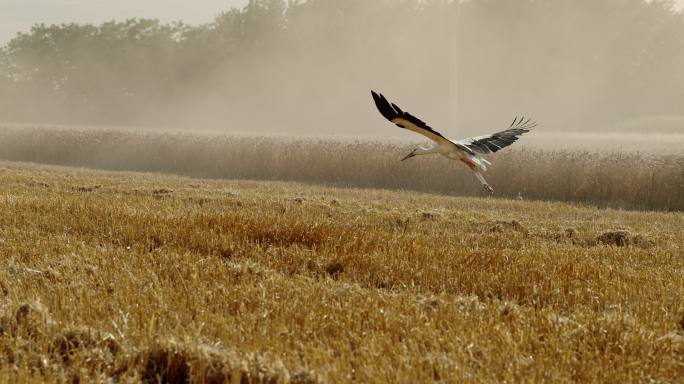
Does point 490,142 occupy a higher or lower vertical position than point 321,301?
higher

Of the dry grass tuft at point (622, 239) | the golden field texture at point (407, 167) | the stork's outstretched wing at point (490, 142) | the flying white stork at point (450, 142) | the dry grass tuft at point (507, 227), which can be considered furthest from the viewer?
the golden field texture at point (407, 167)

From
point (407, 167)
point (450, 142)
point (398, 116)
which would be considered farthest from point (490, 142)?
point (407, 167)

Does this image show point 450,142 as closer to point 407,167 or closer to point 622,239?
point 622,239

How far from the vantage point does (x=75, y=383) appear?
379 centimetres

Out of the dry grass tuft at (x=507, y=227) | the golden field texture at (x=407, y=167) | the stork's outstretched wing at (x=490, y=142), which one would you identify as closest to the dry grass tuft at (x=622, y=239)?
the dry grass tuft at (x=507, y=227)

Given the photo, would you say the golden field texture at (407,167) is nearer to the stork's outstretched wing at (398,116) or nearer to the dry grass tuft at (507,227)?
the dry grass tuft at (507,227)

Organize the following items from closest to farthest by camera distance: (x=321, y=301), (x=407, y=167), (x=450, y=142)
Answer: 1. (x=321, y=301)
2. (x=450, y=142)
3. (x=407, y=167)

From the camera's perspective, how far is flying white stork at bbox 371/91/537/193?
6.95 meters

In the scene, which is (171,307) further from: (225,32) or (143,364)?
(225,32)

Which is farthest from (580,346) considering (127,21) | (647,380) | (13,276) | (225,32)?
(127,21)

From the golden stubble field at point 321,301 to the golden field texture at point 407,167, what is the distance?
24.6ft

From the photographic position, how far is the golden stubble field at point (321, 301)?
3934 millimetres

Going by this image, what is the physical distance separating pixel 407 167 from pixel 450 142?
12.0 m

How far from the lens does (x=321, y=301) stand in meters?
5.34
